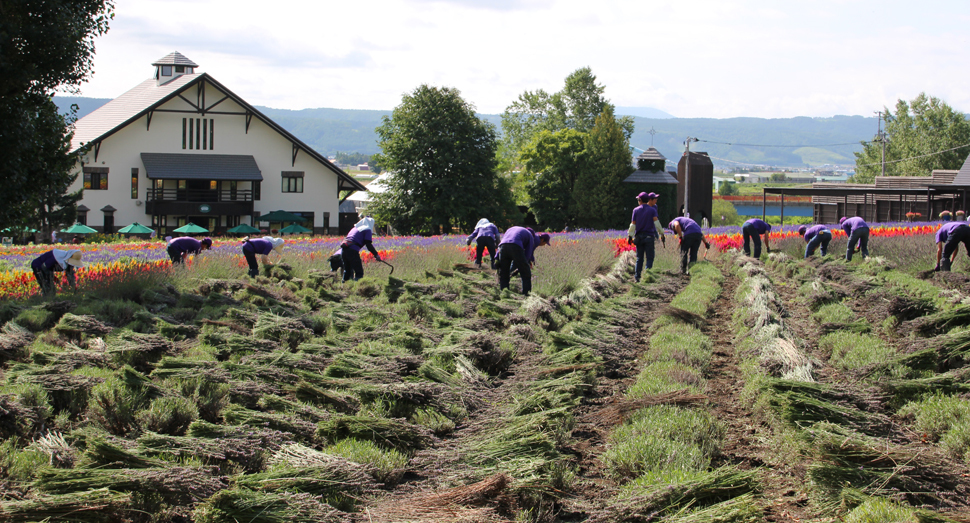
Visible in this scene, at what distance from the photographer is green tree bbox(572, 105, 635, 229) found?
50594 millimetres

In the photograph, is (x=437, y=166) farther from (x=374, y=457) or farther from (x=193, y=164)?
(x=374, y=457)

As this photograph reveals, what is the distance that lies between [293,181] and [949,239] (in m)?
44.6

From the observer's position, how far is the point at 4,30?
12.4 meters

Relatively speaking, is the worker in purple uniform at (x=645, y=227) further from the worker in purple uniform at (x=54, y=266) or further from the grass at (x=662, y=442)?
the worker in purple uniform at (x=54, y=266)

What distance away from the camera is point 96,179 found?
4766 centimetres

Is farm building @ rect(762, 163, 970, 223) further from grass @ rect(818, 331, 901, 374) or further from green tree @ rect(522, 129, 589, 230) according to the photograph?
grass @ rect(818, 331, 901, 374)

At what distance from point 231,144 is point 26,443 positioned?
48364mm

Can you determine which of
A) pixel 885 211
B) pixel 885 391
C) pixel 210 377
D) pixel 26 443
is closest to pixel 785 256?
pixel 885 391

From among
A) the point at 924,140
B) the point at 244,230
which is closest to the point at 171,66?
the point at 244,230

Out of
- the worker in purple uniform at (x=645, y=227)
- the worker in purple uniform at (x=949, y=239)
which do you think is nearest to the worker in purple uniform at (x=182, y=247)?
the worker in purple uniform at (x=645, y=227)

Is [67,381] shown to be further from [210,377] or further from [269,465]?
[269,465]

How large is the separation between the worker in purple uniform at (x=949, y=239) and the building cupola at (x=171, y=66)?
2230 inches

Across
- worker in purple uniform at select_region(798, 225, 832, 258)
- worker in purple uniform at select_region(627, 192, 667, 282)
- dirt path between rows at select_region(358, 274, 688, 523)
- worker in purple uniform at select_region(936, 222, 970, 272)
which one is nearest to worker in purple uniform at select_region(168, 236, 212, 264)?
worker in purple uniform at select_region(627, 192, 667, 282)

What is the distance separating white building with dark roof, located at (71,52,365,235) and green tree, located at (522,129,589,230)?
13.7 metres
